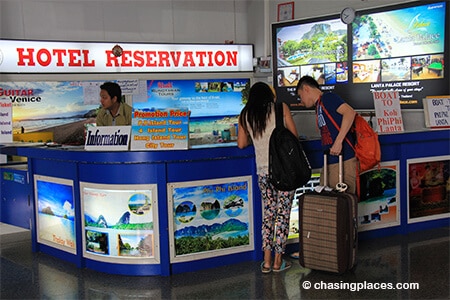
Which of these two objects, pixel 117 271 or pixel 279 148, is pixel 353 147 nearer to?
pixel 279 148

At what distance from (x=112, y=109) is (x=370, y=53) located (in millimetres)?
3362

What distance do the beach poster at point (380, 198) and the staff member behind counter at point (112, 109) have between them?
2.43m

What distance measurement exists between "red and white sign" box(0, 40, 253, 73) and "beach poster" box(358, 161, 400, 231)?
3951mm

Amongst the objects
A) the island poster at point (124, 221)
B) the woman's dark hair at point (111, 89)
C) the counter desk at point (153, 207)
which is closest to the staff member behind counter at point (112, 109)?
the woman's dark hair at point (111, 89)

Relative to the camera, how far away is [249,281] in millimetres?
5035

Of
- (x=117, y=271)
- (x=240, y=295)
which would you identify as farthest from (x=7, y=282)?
(x=240, y=295)

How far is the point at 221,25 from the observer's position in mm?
9859

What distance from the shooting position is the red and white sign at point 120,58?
26.1 feet

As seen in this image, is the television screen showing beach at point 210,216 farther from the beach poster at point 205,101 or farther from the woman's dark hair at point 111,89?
the beach poster at point 205,101

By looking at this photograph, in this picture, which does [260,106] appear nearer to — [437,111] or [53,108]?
[437,111]

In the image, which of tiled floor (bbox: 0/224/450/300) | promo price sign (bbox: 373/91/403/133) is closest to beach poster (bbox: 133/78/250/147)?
promo price sign (bbox: 373/91/403/133)

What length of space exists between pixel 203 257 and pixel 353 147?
159 cm

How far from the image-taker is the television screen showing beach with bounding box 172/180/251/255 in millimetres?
5293

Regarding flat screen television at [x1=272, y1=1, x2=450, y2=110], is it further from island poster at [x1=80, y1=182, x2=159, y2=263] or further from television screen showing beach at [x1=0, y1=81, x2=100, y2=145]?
island poster at [x1=80, y1=182, x2=159, y2=263]
